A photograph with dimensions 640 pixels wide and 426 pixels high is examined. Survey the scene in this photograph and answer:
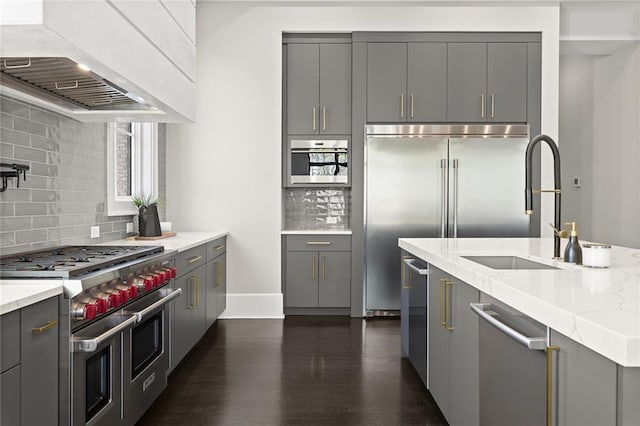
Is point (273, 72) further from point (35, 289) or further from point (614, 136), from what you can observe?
point (614, 136)

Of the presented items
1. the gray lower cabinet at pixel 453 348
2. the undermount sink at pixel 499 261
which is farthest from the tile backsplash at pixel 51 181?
the undermount sink at pixel 499 261

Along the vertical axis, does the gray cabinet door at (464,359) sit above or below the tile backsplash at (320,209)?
below

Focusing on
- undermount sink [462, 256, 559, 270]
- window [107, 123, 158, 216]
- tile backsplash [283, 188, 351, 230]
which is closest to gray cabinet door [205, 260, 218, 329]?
window [107, 123, 158, 216]

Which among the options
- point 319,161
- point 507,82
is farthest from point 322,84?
point 507,82

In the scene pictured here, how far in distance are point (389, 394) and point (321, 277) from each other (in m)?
2.05

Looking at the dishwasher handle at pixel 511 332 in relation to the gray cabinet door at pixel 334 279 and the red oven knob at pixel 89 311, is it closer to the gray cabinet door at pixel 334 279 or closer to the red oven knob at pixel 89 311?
the red oven knob at pixel 89 311

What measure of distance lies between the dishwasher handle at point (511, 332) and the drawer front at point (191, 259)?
6.77 feet

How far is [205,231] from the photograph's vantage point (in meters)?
4.78

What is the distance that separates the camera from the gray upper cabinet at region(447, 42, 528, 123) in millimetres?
4797

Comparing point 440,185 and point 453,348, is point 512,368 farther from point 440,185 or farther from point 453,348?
point 440,185

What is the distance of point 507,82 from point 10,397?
4.82 meters

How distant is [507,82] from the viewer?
4.81m

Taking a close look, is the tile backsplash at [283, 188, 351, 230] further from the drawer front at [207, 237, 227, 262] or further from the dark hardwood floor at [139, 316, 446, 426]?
the dark hardwood floor at [139, 316, 446, 426]

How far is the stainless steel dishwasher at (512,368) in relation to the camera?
1.25 meters
